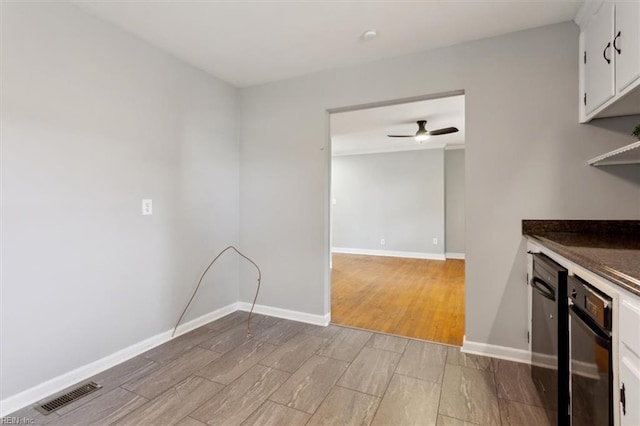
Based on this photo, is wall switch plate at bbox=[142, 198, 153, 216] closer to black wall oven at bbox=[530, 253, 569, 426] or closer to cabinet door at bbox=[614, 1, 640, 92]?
black wall oven at bbox=[530, 253, 569, 426]

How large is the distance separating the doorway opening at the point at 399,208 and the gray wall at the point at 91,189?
1.93 meters

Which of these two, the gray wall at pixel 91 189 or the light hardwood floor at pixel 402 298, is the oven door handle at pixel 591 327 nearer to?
the light hardwood floor at pixel 402 298

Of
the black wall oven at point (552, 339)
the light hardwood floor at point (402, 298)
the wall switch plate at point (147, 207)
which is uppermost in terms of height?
the wall switch plate at point (147, 207)

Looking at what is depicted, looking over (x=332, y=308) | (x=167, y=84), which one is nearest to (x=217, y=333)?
(x=332, y=308)

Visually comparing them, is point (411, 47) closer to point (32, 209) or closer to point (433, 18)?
point (433, 18)

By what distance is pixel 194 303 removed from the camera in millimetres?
2852

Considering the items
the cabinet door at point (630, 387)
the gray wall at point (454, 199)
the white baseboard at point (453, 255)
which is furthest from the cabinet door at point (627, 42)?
the white baseboard at point (453, 255)

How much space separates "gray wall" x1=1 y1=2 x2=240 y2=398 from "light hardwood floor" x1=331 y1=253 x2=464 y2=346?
170 cm

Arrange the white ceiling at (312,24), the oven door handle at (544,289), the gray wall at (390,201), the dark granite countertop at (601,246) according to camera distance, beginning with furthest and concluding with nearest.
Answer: the gray wall at (390,201), the white ceiling at (312,24), the oven door handle at (544,289), the dark granite countertop at (601,246)

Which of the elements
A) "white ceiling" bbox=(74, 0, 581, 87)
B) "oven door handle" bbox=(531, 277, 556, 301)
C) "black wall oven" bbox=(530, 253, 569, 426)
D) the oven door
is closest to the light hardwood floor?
A: "black wall oven" bbox=(530, 253, 569, 426)

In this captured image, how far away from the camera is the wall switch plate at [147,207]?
239 centimetres

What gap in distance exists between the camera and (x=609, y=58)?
1.67m

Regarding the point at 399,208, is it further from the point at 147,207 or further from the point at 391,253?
the point at 147,207

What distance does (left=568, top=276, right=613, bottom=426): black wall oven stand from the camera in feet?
3.28
